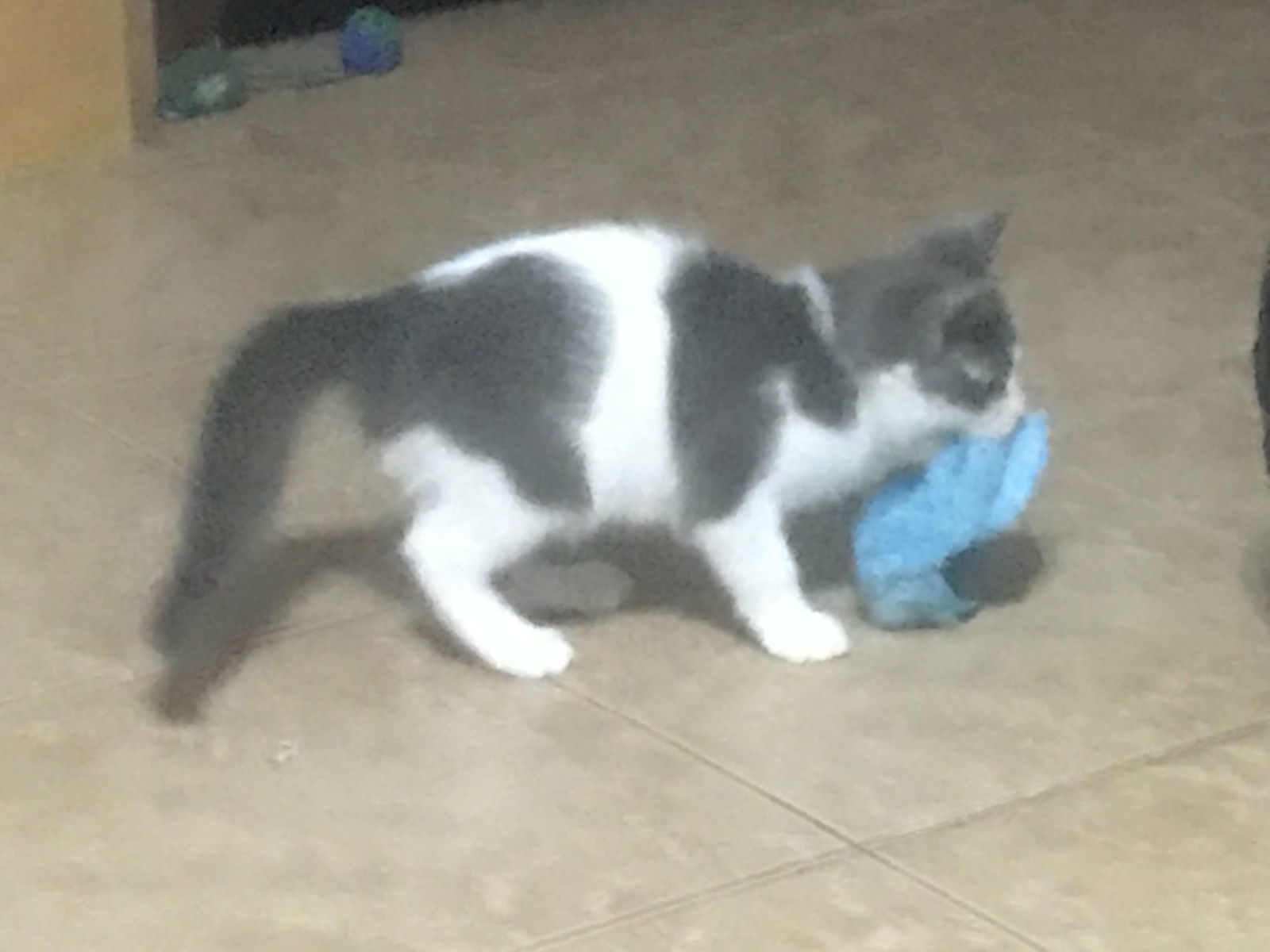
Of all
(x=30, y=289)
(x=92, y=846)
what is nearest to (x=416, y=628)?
(x=92, y=846)

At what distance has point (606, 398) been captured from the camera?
163 cm

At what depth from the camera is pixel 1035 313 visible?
8.06 ft

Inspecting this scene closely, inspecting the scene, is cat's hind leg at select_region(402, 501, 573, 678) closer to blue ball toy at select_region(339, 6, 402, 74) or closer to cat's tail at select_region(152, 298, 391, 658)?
cat's tail at select_region(152, 298, 391, 658)

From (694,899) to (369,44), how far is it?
2100 mm

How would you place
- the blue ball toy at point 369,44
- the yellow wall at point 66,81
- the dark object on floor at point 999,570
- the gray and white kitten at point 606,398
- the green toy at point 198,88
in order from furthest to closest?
the blue ball toy at point 369,44
the green toy at point 198,88
the yellow wall at point 66,81
the dark object on floor at point 999,570
the gray and white kitten at point 606,398

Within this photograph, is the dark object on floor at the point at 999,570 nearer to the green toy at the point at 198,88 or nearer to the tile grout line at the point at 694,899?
the tile grout line at the point at 694,899

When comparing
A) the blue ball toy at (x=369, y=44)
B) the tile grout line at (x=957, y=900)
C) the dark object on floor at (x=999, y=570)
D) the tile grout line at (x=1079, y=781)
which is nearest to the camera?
the tile grout line at (x=957, y=900)

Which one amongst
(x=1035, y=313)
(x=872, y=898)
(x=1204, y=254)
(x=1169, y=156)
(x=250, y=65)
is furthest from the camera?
(x=250, y=65)

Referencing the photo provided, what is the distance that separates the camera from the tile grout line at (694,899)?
1.40 meters

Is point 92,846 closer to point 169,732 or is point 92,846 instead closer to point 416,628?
point 169,732

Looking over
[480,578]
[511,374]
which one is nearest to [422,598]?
[480,578]

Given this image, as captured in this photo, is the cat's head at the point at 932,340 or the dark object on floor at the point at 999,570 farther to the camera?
the dark object on floor at the point at 999,570

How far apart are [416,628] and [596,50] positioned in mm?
1807

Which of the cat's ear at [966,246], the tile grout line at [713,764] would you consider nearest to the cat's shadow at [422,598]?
the tile grout line at [713,764]
